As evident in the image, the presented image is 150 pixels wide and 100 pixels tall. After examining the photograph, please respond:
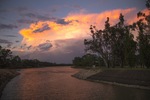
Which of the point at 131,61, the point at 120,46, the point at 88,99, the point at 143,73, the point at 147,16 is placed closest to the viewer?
the point at 88,99

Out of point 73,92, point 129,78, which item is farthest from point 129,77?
point 73,92

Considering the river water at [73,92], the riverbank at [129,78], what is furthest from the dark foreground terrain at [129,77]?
the river water at [73,92]

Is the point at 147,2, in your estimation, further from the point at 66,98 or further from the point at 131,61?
the point at 66,98

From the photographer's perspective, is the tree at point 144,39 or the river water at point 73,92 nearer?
the river water at point 73,92

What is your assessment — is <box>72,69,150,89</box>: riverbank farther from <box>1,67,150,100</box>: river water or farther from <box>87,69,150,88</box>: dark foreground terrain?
<box>1,67,150,100</box>: river water

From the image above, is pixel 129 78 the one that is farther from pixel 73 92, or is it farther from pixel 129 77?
pixel 73 92

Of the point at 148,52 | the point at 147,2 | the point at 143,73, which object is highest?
the point at 147,2

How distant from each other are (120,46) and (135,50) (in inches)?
367

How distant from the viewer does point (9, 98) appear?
104ft

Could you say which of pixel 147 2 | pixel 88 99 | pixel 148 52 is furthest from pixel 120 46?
pixel 88 99

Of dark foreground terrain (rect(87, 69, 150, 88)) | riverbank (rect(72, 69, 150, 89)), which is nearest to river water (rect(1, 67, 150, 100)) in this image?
riverbank (rect(72, 69, 150, 89))

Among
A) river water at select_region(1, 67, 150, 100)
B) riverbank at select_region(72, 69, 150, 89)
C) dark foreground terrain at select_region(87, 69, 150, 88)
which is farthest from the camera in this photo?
dark foreground terrain at select_region(87, 69, 150, 88)

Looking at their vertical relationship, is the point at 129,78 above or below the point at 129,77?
below

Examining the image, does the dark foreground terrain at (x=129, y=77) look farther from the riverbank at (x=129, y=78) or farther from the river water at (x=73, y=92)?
the river water at (x=73, y=92)
